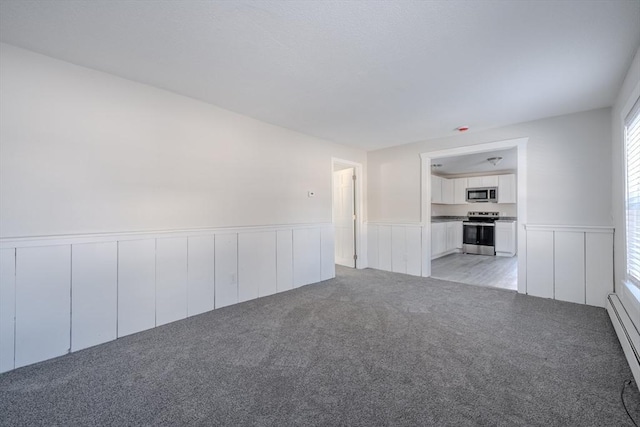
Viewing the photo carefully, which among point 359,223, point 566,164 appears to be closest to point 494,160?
point 566,164

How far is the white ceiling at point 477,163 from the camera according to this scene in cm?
531

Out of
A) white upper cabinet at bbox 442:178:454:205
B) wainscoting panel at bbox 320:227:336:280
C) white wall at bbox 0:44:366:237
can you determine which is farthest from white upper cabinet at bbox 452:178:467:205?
white wall at bbox 0:44:366:237

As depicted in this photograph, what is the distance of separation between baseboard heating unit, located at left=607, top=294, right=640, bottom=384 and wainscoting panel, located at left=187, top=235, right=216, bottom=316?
359 centimetres

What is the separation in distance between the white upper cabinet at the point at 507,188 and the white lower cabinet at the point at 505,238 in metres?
0.63

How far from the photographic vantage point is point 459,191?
307 inches

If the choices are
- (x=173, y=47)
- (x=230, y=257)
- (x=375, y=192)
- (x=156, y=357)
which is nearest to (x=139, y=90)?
(x=173, y=47)

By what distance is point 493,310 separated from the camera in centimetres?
307

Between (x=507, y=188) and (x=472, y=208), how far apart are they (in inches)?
45.8

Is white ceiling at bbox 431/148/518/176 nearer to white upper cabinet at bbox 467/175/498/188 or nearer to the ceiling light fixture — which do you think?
the ceiling light fixture

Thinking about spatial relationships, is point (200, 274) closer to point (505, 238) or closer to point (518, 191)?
point (518, 191)

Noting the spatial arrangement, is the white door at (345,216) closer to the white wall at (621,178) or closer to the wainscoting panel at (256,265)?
the wainscoting panel at (256,265)

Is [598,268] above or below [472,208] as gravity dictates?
below

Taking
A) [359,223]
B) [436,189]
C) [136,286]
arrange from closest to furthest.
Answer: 1. [136,286]
2. [359,223]
3. [436,189]

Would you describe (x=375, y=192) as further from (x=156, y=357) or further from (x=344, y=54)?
(x=156, y=357)
